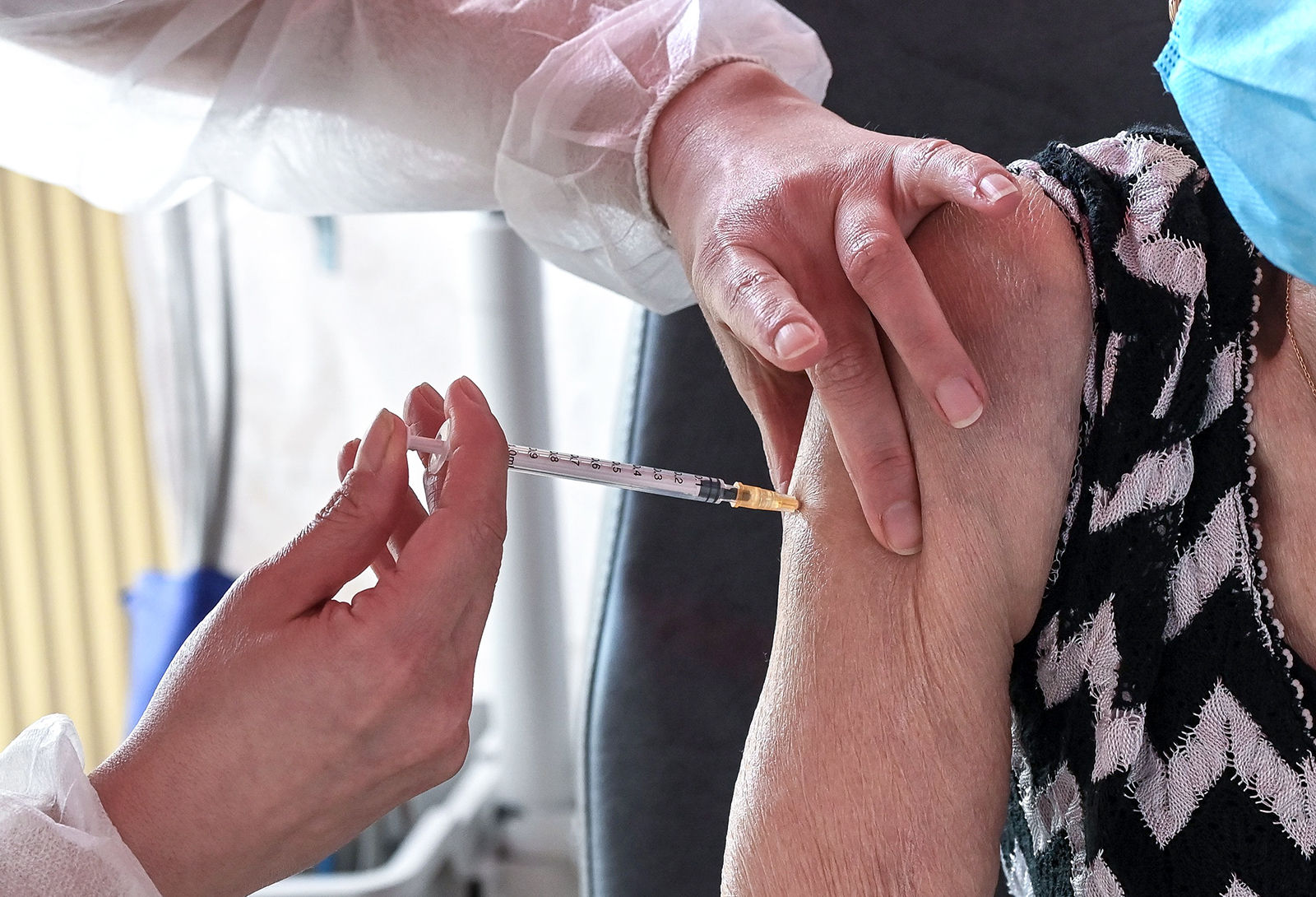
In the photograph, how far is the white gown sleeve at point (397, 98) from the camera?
0.92 metres

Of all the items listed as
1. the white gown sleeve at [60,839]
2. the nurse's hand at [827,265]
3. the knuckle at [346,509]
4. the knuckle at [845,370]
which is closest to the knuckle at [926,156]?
the nurse's hand at [827,265]

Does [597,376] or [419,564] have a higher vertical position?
[419,564]

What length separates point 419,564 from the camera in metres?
0.64

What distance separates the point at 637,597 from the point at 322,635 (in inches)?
20.7

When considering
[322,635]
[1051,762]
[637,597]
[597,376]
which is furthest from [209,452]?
[1051,762]

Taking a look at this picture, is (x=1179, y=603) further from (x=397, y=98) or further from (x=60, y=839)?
(x=397, y=98)

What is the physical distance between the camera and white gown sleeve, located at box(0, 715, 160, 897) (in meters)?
0.59

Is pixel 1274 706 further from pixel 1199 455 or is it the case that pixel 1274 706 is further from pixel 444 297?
pixel 444 297

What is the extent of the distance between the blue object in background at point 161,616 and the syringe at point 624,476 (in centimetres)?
138

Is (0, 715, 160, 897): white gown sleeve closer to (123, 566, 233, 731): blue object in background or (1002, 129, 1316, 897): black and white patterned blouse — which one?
(1002, 129, 1316, 897): black and white patterned blouse

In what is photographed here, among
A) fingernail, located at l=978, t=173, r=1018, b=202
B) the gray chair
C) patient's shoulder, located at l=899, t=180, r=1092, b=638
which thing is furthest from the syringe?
the gray chair

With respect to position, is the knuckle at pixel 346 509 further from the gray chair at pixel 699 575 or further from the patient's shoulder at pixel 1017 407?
the gray chair at pixel 699 575

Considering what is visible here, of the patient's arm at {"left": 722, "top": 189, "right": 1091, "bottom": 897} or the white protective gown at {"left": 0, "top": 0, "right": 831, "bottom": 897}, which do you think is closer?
the patient's arm at {"left": 722, "top": 189, "right": 1091, "bottom": 897}

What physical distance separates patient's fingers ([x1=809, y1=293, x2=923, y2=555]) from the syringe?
0.22 ft
